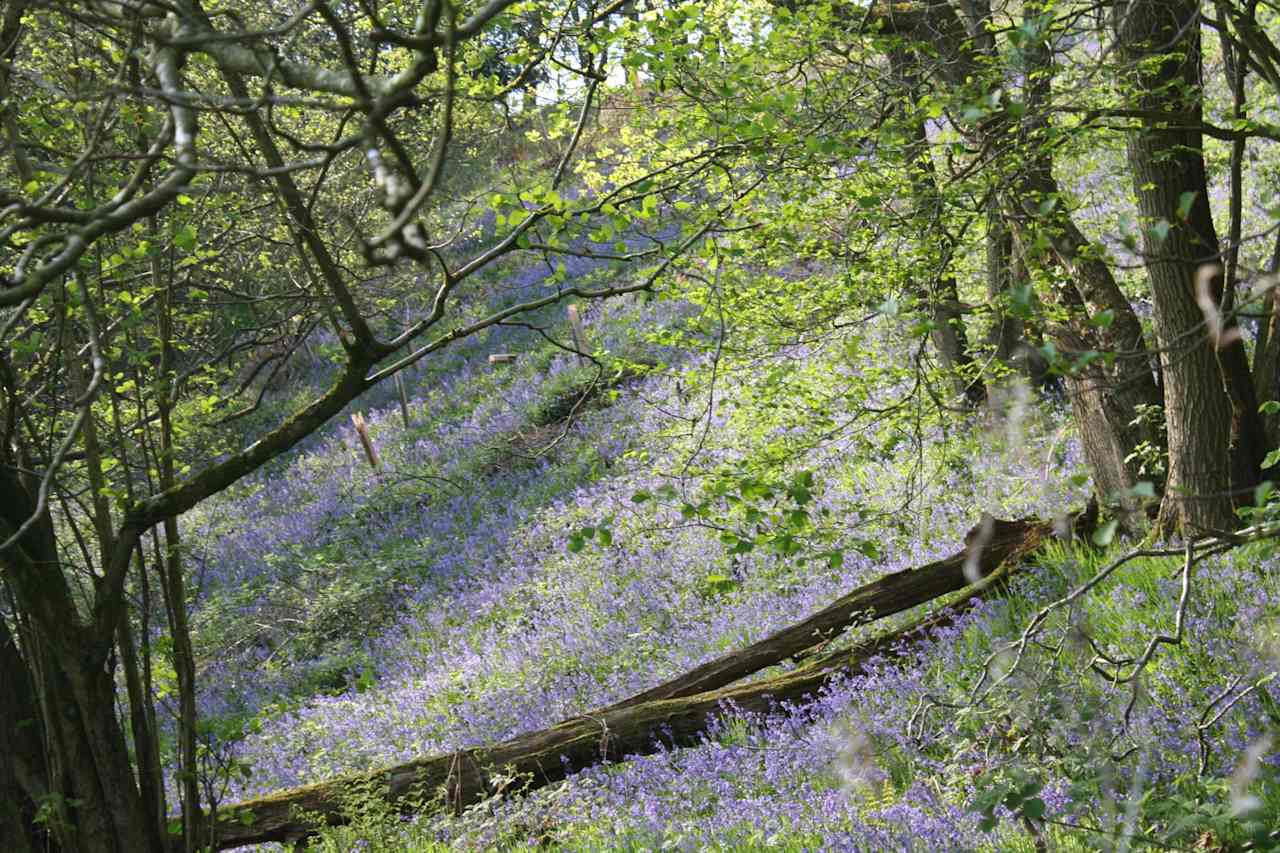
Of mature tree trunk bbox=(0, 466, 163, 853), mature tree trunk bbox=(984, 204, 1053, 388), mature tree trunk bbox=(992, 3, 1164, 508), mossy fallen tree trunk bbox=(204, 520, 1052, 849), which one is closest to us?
mature tree trunk bbox=(0, 466, 163, 853)

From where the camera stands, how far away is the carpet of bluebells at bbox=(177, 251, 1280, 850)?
14.8 ft

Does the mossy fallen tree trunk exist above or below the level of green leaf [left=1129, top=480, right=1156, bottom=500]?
below

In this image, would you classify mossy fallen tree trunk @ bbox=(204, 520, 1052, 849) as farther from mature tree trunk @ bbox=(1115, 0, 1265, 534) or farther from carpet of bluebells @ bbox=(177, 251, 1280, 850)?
mature tree trunk @ bbox=(1115, 0, 1265, 534)

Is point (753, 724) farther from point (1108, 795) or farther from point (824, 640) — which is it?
point (1108, 795)

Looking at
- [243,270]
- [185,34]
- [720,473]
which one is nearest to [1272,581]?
[720,473]

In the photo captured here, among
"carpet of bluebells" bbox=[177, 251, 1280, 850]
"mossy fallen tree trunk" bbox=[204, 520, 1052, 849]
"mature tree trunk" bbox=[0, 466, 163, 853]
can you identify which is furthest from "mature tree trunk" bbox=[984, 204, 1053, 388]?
"mature tree trunk" bbox=[0, 466, 163, 853]

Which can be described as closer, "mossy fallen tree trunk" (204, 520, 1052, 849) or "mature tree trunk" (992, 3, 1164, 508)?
"mossy fallen tree trunk" (204, 520, 1052, 849)

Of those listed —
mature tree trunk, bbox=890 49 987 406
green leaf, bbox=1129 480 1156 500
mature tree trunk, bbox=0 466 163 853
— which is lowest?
green leaf, bbox=1129 480 1156 500

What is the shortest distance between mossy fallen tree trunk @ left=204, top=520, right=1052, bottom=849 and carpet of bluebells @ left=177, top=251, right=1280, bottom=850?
0.14m

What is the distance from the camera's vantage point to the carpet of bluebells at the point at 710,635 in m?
4.51

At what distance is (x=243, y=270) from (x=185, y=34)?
26.0 feet

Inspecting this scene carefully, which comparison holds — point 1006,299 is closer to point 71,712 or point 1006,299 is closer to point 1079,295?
point 1079,295

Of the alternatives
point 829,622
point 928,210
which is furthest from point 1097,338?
point 829,622

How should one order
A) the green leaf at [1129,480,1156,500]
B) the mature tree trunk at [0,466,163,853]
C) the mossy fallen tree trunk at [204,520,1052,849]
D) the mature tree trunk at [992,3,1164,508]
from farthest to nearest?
the mature tree trunk at [992,3,1164,508] < the mossy fallen tree trunk at [204,520,1052,849] < the mature tree trunk at [0,466,163,853] < the green leaf at [1129,480,1156,500]
